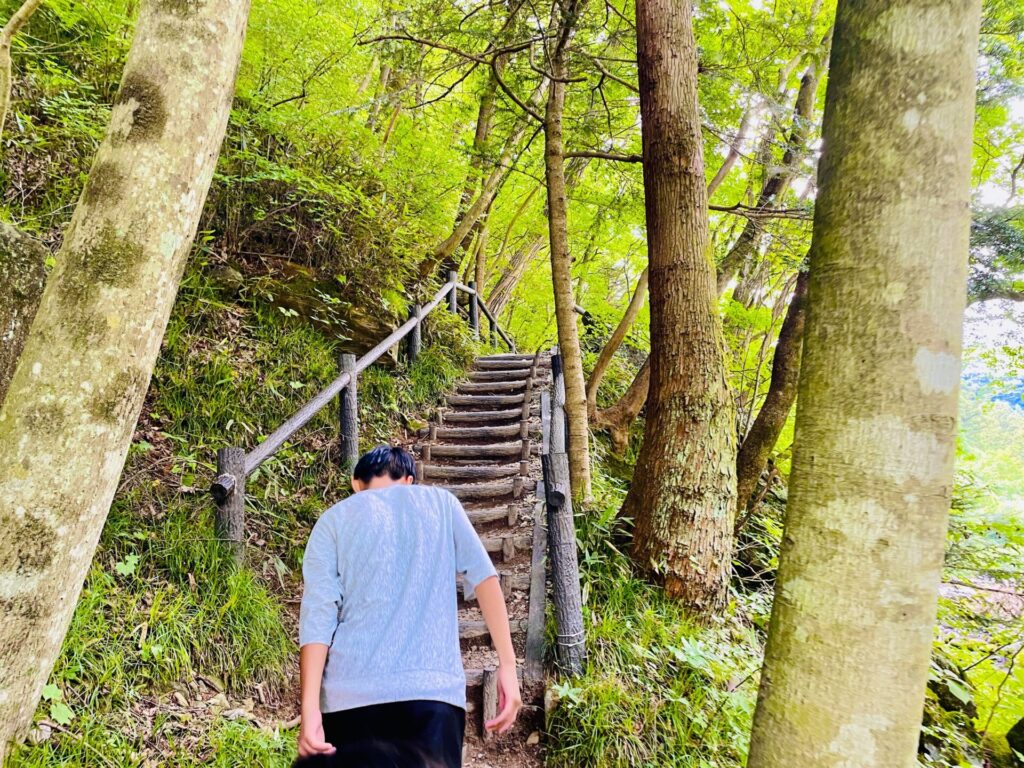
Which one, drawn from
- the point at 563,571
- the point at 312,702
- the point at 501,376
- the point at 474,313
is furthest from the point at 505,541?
the point at 474,313

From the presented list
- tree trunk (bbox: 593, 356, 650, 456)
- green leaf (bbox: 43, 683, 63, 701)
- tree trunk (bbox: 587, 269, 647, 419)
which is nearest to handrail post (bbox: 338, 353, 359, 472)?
green leaf (bbox: 43, 683, 63, 701)

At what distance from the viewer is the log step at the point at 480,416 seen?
22.9 feet

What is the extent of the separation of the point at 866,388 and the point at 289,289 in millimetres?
5259

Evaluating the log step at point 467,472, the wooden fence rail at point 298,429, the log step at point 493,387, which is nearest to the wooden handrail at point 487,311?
the wooden fence rail at point 298,429

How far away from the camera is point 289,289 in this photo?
5379mm

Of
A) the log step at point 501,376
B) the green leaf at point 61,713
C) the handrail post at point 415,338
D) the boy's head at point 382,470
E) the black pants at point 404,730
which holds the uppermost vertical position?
the handrail post at point 415,338

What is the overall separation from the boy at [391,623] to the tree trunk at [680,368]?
7.50 ft

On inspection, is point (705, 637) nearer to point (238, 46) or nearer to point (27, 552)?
point (27, 552)

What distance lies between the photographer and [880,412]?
1.03m

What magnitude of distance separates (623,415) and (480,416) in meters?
2.71

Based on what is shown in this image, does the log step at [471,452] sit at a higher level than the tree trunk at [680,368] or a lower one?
lower

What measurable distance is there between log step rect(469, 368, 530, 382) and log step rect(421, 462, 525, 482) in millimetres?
2751

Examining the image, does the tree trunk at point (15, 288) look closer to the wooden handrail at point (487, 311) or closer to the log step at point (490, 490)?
the log step at point (490, 490)

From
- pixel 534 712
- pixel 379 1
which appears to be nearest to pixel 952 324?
pixel 534 712
